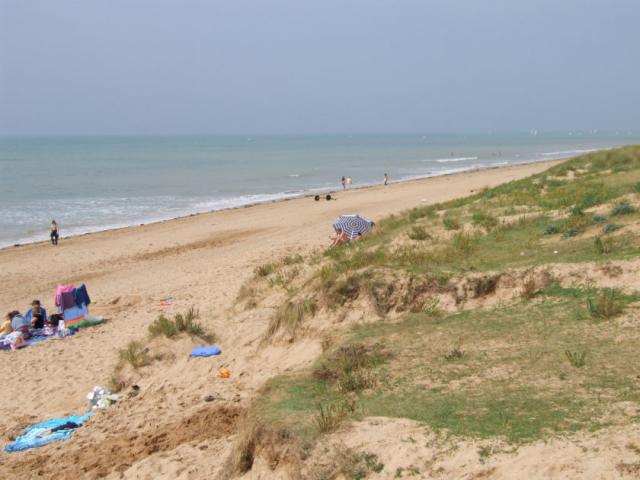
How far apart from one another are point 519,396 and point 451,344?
1.62 meters

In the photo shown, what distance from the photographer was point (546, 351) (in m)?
6.66

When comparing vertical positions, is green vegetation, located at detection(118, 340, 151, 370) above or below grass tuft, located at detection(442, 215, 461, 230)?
below

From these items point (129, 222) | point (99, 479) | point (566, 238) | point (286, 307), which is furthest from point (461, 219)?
point (129, 222)

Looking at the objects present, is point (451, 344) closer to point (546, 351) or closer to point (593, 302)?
point (546, 351)

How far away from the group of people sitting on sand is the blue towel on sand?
4.90 meters

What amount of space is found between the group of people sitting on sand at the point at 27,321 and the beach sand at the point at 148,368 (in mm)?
873

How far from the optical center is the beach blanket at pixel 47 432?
26.7 feet

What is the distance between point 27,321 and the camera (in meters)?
13.4

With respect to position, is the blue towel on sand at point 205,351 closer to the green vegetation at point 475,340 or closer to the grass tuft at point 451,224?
the green vegetation at point 475,340

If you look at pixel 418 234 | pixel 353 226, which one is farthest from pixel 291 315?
pixel 353 226

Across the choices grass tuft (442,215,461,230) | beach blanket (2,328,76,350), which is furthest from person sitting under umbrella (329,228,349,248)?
beach blanket (2,328,76,350)

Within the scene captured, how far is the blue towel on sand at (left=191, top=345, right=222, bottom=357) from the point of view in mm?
9883

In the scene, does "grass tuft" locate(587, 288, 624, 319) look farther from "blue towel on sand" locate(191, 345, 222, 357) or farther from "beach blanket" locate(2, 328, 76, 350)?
"beach blanket" locate(2, 328, 76, 350)

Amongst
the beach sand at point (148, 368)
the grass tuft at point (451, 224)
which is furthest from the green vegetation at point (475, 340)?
the grass tuft at point (451, 224)
